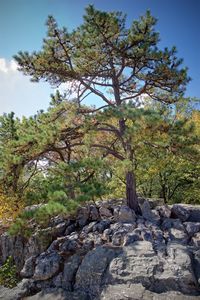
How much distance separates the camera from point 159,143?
1213cm

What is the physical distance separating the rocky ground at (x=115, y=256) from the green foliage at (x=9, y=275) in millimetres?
534

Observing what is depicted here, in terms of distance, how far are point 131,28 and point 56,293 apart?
12135 mm

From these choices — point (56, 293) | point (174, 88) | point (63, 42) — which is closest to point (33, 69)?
point (63, 42)

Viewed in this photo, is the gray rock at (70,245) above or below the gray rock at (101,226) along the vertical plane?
below

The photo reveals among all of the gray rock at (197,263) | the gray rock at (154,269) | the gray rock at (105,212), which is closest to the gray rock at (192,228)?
the gray rock at (154,269)

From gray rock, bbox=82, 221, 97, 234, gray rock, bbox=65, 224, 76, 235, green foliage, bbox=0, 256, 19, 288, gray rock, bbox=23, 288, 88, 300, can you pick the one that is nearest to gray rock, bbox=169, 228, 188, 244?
gray rock, bbox=82, 221, 97, 234

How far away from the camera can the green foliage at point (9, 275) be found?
473 inches

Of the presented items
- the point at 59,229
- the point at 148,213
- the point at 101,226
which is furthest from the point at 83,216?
the point at 148,213

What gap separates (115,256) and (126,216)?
2543 millimetres

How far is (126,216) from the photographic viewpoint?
12164 millimetres

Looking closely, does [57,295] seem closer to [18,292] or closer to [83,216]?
[18,292]

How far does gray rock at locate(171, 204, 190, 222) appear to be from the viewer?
12619 millimetres

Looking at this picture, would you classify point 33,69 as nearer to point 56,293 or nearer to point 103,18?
point 103,18

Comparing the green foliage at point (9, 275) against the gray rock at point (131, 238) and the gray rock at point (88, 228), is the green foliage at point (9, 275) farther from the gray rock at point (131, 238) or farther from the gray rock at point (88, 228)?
the gray rock at point (131, 238)
